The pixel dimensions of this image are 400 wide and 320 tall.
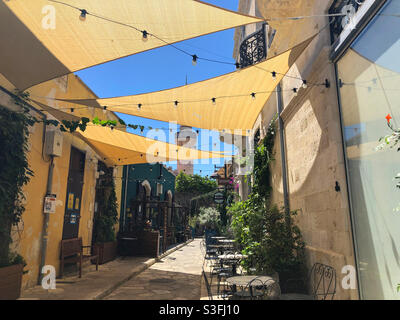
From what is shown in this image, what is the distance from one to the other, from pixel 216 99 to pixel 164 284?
3551 millimetres

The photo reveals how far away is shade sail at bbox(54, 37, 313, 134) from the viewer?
417 centimetres

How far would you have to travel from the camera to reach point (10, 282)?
356 cm

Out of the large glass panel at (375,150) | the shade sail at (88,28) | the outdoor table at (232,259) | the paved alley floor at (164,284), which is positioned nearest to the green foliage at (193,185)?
the paved alley floor at (164,284)

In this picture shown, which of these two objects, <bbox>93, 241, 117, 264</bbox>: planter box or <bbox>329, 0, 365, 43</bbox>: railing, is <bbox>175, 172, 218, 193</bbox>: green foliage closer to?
<bbox>93, 241, 117, 264</bbox>: planter box

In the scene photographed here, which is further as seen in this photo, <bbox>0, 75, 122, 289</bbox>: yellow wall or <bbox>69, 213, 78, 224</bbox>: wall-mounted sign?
<bbox>69, 213, 78, 224</bbox>: wall-mounted sign

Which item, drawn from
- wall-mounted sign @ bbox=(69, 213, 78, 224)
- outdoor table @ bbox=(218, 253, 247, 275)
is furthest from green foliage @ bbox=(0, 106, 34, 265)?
outdoor table @ bbox=(218, 253, 247, 275)

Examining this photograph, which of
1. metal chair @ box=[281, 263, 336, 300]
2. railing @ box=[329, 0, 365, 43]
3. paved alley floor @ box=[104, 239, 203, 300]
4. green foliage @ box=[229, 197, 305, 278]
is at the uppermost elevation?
railing @ box=[329, 0, 365, 43]

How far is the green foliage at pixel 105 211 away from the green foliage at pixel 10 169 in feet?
11.3

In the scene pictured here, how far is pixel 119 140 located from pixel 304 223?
4.28 m

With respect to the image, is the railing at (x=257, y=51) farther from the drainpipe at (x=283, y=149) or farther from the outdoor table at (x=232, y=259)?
the outdoor table at (x=232, y=259)

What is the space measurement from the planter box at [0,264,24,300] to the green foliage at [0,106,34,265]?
13 cm

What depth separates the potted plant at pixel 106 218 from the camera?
287 inches

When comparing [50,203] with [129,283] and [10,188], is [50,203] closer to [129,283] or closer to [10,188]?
[10,188]

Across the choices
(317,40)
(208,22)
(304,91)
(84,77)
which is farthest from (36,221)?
(317,40)
